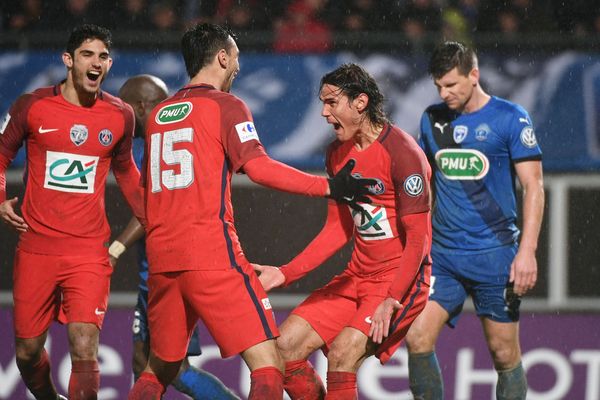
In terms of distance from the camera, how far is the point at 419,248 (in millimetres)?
4848

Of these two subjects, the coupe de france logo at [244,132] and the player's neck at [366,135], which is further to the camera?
the player's neck at [366,135]

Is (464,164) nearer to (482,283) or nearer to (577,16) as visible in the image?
(482,283)

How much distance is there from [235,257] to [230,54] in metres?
0.85

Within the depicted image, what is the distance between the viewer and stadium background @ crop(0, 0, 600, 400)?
7.08 meters

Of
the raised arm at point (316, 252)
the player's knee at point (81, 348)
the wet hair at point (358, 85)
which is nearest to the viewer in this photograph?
the wet hair at point (358, 85)

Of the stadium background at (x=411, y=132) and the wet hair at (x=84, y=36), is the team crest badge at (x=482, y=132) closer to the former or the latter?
the stadium background at (x=411, y=132)

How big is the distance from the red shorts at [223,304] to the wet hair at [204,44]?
870 millimetres

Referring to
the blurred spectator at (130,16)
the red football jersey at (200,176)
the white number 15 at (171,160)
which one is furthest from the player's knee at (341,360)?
the blurred spectator at (130,16)

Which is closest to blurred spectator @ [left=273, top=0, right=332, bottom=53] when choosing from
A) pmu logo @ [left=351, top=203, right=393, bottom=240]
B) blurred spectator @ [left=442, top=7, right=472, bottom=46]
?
blurred spectator @ [left=442, top=7, right=472, bottom=46]

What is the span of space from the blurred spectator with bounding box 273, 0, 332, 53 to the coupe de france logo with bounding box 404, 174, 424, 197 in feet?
12.1

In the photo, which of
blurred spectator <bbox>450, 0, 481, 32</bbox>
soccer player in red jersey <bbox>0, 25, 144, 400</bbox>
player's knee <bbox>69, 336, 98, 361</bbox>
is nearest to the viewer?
player's knee <bbox>69, 336, 98, 361</bbox>

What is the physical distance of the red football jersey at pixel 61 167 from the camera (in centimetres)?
546

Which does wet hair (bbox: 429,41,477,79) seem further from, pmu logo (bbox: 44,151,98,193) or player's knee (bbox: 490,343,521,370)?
pmu logo (bbox: 44,151,98,193)

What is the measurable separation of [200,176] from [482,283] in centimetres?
188
